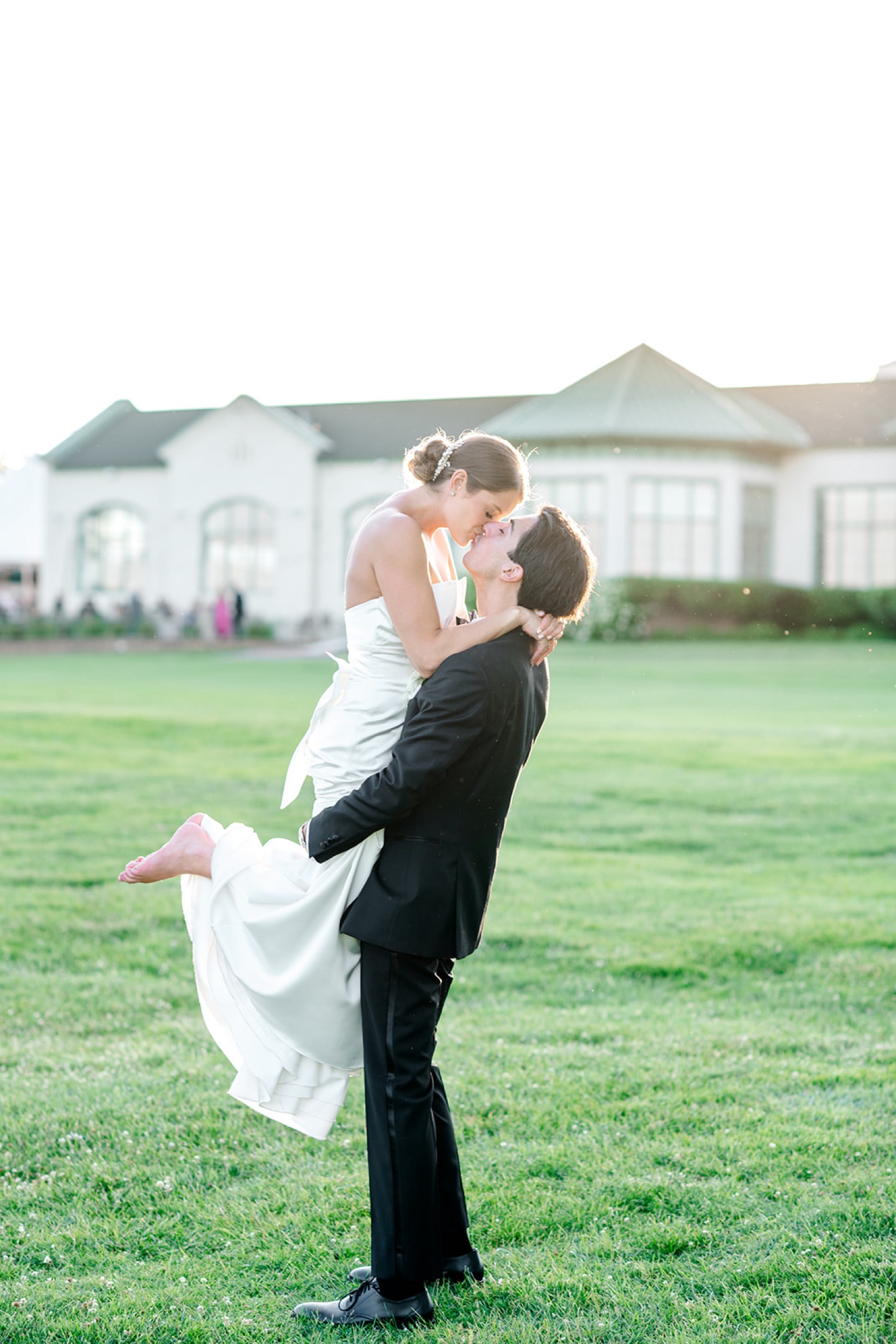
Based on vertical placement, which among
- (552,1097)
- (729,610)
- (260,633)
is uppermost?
(729,610)

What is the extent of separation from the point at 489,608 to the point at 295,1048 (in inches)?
48.4

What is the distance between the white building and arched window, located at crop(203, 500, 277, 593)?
7 cm

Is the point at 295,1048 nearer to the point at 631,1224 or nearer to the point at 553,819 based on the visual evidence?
the point at 631,1224

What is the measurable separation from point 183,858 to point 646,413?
133ft

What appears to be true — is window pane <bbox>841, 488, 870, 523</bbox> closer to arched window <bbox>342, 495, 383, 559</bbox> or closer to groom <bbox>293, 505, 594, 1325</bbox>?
arched window <bbox>342, 495, 383, 559</bbox>

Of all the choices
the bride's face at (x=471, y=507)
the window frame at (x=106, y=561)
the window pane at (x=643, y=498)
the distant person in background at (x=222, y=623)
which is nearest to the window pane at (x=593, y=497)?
the window pane at (x=643, y=498)

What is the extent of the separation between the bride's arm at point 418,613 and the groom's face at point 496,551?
0.35ft

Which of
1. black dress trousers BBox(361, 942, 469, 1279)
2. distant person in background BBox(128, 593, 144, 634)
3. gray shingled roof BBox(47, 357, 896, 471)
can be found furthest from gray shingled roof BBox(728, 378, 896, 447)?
black dress trousers BBox(361, 942, 469, 1279)

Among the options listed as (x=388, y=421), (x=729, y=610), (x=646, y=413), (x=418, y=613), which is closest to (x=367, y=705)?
(x=418, y=613)

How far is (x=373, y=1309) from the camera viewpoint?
323cm

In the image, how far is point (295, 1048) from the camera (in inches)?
131

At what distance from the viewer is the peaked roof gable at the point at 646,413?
1619 inches

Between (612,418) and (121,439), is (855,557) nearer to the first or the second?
(612,418)

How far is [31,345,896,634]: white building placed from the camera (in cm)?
4156
